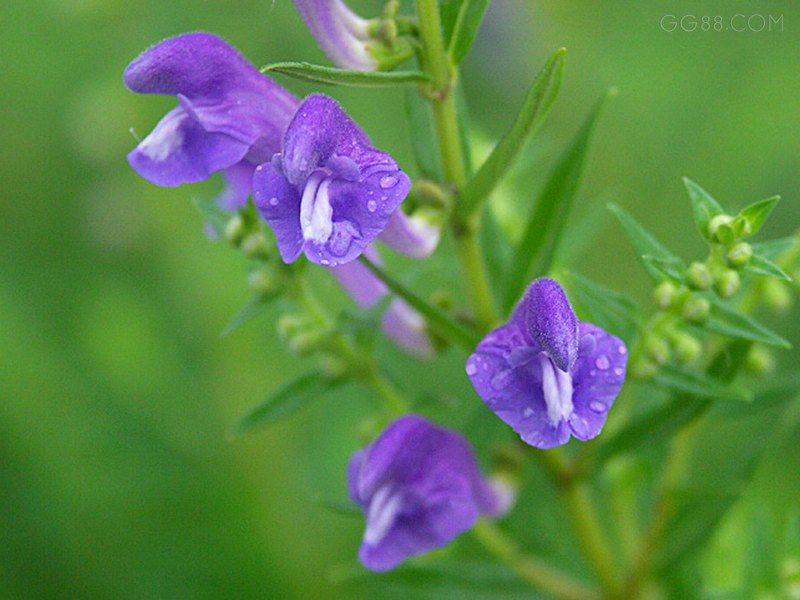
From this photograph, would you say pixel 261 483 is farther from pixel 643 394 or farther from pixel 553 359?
pixel 553 359

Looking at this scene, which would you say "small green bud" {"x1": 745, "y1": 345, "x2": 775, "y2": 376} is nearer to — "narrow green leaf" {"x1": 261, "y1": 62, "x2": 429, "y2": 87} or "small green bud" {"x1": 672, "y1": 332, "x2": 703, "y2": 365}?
"small green bud" {"x1": 672, "y1": 332, "x2": 703, "y2": 365}

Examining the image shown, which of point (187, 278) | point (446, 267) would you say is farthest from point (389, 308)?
point (187, 278)

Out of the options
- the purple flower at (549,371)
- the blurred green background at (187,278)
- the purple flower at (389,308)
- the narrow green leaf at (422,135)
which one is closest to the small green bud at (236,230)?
the purple flower at (389,308)

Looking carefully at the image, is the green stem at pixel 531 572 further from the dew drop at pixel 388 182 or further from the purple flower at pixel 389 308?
the dew drop at pixel 388 182

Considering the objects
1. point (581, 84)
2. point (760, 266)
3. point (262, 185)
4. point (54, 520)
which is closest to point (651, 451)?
point (760, 266)

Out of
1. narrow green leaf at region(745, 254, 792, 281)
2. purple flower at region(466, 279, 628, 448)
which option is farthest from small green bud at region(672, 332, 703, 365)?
purple flower at region(466, 279, 628, 448)

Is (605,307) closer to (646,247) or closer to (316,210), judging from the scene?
(646,247)

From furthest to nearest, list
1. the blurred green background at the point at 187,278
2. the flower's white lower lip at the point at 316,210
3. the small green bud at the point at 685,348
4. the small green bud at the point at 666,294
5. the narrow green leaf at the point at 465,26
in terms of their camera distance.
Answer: the blurred green background at the point at 187,278
the small green bud at the point at 685,348
the small green bud at the point at 666,294
the narrow green leaf at the point at 465,26
the flower's white lower lip at the point at 316,210
